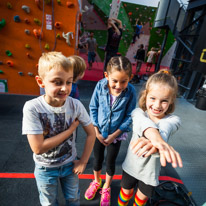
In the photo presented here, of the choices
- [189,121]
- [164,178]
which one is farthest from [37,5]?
[189,121]

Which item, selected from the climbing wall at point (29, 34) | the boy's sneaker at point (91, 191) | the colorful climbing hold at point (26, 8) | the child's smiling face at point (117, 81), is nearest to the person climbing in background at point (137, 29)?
the climbing wall at point (29, 34)

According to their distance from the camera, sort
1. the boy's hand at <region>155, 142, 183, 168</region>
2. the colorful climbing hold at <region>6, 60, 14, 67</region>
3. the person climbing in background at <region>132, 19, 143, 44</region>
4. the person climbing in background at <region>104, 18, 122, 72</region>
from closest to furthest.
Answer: the boy's hand at <region>155, 142, 183, 168</region> < the colorful climbing hold at <region>6, 60, 14, 67</region> < the person climbing in background at <region>104, 18, 122, 72</region> < the person climbing in background at <region>132, 19, 143, 44</region>

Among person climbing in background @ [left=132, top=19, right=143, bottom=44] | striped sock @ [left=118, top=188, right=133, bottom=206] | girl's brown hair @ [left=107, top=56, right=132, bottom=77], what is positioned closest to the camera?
girl's brown hair @ [left=107, top=56, right=132, bottom=77]

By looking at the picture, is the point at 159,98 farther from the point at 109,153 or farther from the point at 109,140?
the point at 109,153

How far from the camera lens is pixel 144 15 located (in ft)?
33.9

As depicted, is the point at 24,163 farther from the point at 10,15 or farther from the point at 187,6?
the point at 187,6

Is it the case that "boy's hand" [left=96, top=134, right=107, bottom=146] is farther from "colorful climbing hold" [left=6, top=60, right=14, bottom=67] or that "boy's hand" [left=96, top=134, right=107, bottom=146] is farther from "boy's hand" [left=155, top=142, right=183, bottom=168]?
"colorful climbing hold" [left=6, top=60, right=14, bottom=67]

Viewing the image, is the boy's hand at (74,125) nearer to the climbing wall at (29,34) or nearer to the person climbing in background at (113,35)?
the climbing wall at (29,34)

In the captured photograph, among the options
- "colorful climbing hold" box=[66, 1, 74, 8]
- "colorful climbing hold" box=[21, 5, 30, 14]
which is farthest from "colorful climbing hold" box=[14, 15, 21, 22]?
"colorful climbing hold" box=[66, 1, 74, 8]

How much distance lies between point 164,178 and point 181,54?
565 cm

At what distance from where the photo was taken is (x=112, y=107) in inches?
51.7

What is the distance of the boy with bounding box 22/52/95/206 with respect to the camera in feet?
2.74

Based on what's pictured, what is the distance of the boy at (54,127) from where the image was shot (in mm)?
834

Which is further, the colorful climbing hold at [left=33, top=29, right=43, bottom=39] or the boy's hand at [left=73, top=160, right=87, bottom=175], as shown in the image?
the colorful climbing hold at [left=33, top=29, right=43, bottom=39]
